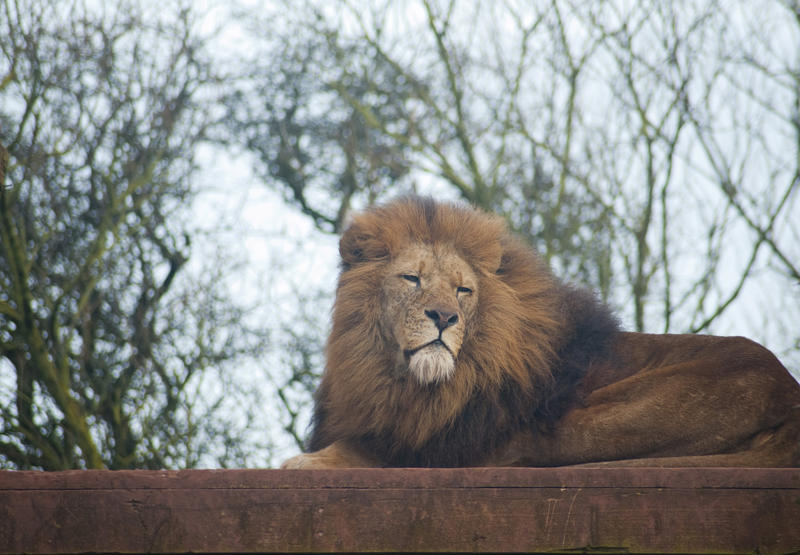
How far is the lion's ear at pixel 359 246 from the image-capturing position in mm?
3758

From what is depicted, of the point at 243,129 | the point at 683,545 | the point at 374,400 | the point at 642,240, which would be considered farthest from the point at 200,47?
the point at 683,545

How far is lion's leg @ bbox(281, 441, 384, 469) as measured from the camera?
10.9 ft

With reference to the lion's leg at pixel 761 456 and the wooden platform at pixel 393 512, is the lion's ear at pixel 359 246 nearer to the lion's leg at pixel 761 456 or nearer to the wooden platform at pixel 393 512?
the lion's leg at pixel 761 456

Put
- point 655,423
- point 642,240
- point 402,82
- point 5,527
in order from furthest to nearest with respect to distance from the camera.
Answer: point 402,82, point 642,240, point 655,423, point 5,527

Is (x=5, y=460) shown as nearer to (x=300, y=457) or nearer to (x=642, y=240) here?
(x=300, y=457)

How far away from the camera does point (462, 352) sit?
138 inches

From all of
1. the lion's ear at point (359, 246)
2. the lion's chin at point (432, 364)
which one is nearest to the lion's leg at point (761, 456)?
the lion's chin at point (432, 364)

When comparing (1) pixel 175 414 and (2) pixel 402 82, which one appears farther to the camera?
(2) pixel 402 82

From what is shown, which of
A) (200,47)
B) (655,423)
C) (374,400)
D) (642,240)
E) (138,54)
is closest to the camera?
(655,423)

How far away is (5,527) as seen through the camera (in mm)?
2340

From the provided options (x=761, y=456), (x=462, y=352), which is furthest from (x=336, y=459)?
(x=761, y=456)

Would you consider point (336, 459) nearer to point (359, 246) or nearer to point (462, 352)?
point (462, 352)

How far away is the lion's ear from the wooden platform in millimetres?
1453

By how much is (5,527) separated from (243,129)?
29.8 ft
